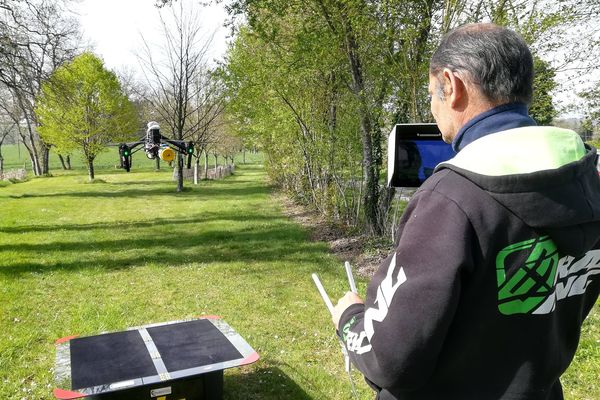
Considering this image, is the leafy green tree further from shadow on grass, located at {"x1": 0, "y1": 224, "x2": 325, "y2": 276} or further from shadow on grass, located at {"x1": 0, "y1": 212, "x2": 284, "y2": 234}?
shadow on grass, located at {"x1": 0, "y1": 212, "x2": 284, "y2": 234}

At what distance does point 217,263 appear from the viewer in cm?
957

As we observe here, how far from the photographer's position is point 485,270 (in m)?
1.24

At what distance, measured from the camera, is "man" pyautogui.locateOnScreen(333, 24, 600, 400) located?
47.9 inches

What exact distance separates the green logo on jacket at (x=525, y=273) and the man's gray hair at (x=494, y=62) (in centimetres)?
42

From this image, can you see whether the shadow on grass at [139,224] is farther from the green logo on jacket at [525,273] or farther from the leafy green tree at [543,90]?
the green logo on jacket at [525,273]

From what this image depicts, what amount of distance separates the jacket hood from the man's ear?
0.16m

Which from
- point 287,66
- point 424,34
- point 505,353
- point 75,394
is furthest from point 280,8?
point 505,353

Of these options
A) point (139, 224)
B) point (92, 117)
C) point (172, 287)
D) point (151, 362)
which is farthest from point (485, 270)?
point (92, 117)

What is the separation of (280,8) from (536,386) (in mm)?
9025

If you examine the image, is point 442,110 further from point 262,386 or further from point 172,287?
point 172,287

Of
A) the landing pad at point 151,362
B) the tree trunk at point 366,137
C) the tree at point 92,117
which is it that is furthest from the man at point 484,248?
the tree at point 92,117

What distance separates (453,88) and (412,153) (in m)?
1.33

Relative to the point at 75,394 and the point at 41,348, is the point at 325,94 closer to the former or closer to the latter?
the point at 41,348

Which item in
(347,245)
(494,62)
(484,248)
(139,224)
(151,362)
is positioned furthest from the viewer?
(139,224)
